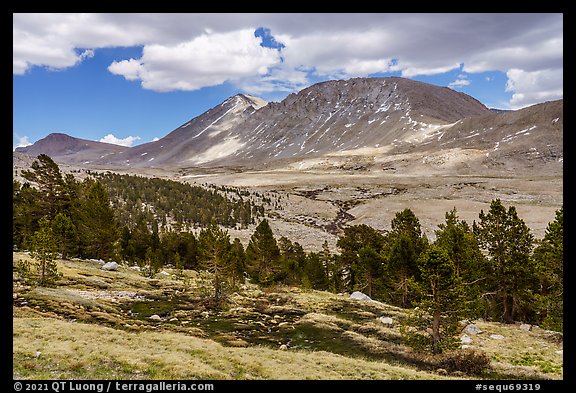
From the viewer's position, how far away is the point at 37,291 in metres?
26.9

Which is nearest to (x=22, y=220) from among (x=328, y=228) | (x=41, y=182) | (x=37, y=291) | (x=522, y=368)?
(x=41, y=182)

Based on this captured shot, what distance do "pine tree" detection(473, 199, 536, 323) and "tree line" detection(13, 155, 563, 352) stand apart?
87mm

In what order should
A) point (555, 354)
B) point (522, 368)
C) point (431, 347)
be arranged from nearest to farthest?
point (522, 368)
point (431, 347)
point (555, 354)

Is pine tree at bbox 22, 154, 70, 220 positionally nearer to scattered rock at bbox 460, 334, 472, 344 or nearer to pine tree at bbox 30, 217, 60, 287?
pine tree at bbox 30, 217, 60, 287

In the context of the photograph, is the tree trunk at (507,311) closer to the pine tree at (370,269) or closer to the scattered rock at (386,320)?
the pine tree at (370,269)

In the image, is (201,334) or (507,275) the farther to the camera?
(507,275)

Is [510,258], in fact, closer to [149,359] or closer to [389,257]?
[389,257]

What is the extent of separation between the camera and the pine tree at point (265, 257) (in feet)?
168

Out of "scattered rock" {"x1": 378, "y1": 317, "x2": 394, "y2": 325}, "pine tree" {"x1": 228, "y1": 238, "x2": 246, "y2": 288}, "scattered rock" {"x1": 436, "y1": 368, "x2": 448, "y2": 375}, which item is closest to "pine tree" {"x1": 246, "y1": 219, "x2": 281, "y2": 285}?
"pine tree" {"x1": 228, "y1": 238, "x2": 246, "y2": 288}

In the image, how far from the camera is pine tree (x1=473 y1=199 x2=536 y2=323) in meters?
34.1

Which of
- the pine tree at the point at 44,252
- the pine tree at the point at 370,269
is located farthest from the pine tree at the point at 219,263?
the pine tree at the point at 370,269

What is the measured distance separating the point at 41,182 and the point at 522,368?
54630 millimetres
